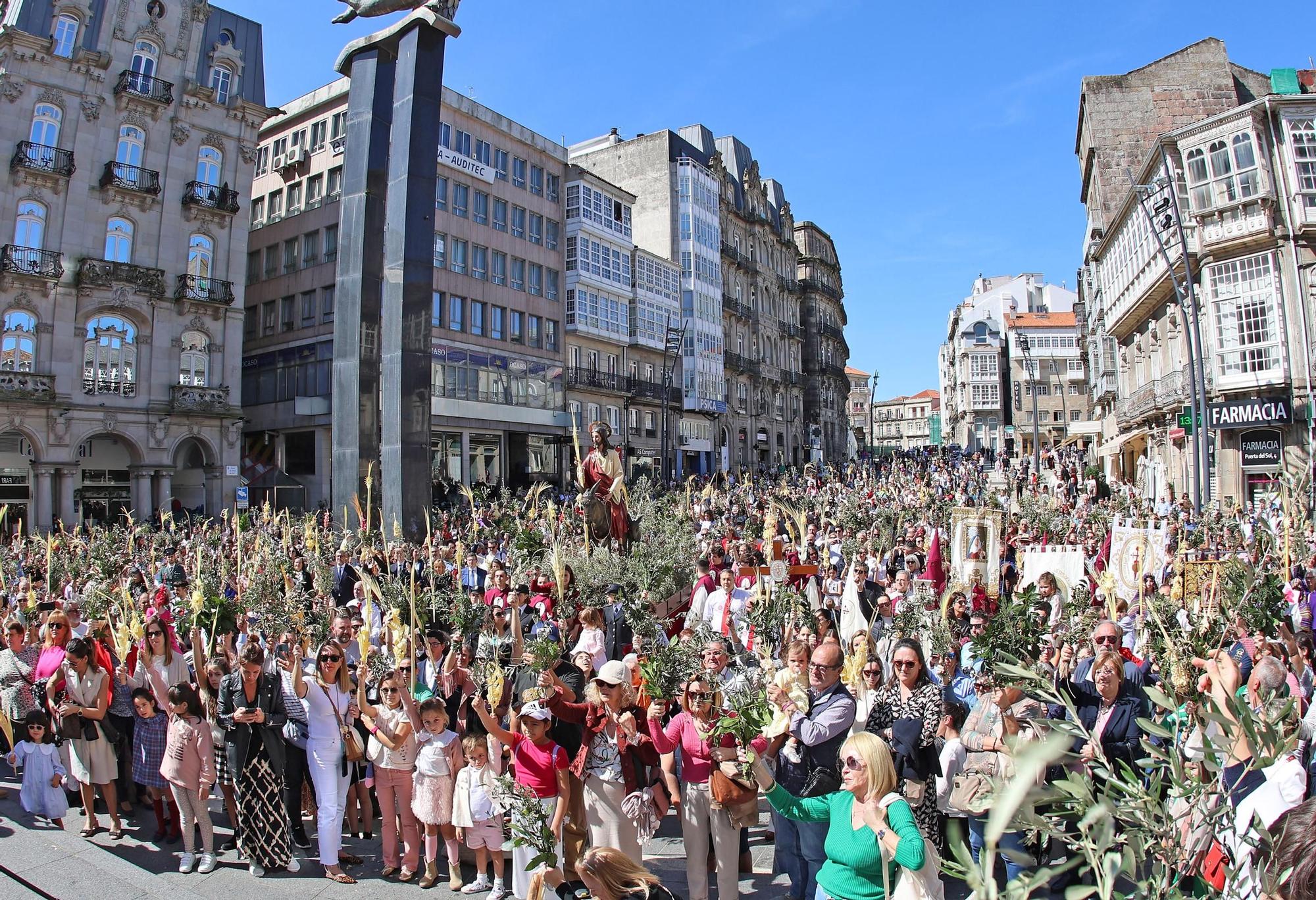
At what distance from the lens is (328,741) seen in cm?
616

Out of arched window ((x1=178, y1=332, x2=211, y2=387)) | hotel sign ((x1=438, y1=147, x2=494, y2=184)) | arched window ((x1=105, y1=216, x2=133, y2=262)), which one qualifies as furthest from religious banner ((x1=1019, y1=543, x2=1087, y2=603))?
arched window ((x1=105, y1=216, x2=133, y2=262))

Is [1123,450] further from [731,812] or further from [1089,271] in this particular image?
[731,812]

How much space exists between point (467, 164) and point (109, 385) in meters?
16.7

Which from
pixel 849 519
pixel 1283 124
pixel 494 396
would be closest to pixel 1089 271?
pixel 1283 124

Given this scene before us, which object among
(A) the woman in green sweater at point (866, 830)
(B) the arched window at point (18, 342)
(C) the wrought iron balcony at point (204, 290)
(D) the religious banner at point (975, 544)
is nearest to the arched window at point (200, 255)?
(C) the wrought iron balcony at point (204, 290)

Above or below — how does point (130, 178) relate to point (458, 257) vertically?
above

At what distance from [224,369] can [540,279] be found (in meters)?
15.5

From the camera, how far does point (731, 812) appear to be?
5.12 metres

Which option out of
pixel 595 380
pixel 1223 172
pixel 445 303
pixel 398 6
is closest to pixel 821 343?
pixel 595 380

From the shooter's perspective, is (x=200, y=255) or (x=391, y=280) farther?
(x=200, y=255)

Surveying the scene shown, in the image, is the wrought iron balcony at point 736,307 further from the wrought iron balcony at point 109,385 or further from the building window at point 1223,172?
the wrought iron balcony at point 109,385

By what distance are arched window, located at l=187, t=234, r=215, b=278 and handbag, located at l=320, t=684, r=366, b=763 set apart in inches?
1269

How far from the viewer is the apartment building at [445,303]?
37.6 m

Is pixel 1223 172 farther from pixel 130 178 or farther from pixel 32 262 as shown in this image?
pixel 32 262
